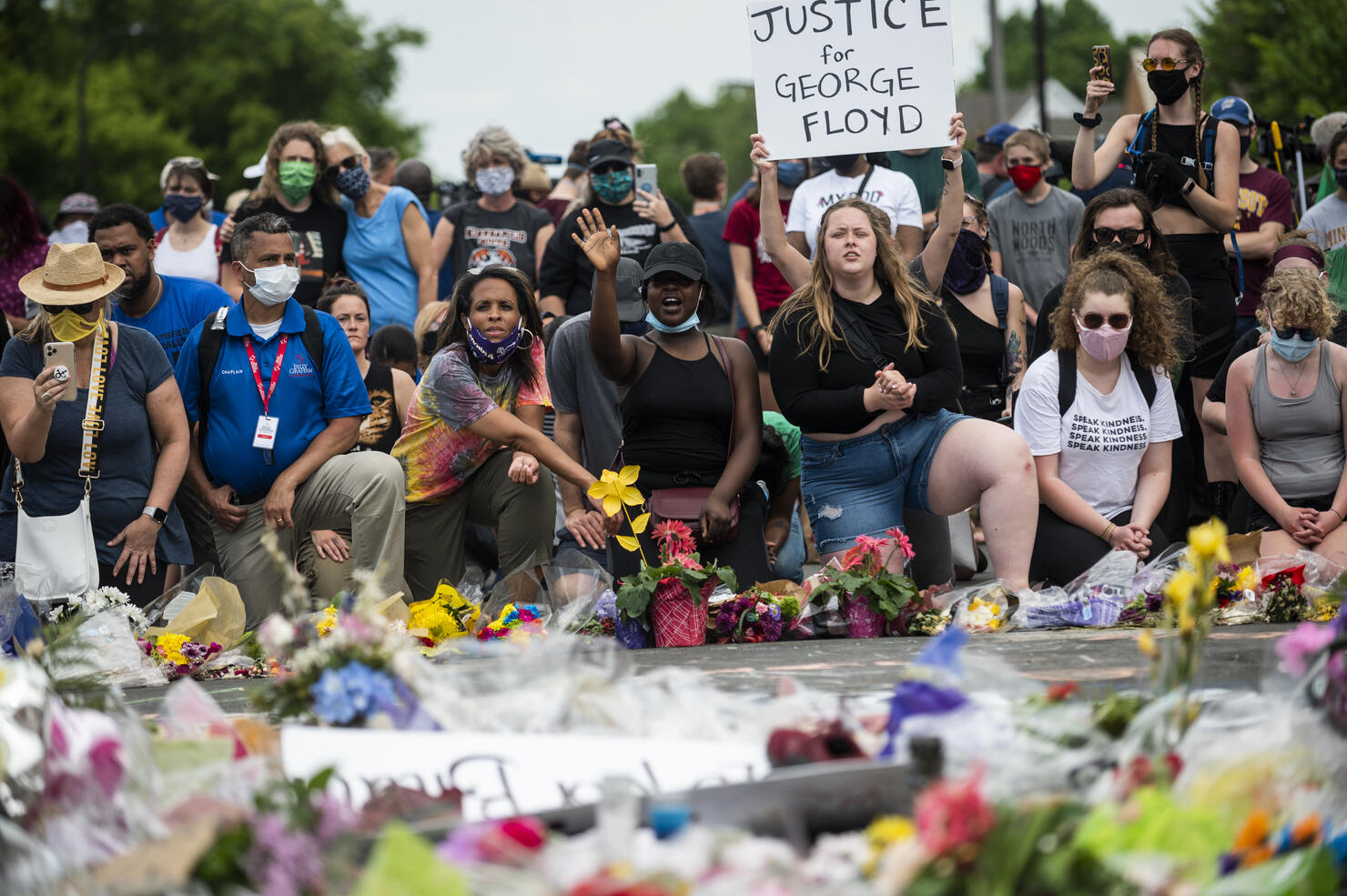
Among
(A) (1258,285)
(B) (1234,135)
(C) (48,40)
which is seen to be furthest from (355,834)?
(C) (48,40)

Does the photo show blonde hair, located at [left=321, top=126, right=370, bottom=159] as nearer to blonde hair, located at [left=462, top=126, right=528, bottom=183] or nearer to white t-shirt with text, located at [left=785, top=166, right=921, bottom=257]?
blonde hair, located at [left=462, top=126, right=528, bottom=183]

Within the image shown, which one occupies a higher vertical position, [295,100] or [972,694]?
[295,100]

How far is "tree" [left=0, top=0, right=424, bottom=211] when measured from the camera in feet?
130

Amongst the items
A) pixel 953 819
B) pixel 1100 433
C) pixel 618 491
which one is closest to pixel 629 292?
pixel 618 491

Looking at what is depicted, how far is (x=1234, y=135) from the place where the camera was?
7062mm

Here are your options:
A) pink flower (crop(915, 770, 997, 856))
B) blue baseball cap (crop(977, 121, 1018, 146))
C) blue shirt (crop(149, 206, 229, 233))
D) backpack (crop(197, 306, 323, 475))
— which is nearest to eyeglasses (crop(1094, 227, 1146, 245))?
backpack (crop(197, 306, 323, 475))

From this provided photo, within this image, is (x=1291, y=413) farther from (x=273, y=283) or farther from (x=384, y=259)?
(x=384, y=259)

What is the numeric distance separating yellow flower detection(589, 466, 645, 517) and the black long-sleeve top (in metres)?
0.79

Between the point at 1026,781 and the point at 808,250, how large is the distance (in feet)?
18.7

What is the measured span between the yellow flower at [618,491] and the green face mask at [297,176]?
3.52m

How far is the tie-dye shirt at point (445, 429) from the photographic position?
254 inches

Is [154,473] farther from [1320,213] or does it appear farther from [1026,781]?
[1320,213]

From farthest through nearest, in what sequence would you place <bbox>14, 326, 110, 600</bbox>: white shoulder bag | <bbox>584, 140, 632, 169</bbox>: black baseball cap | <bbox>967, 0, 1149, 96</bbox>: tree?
<bbox>967, 0, 1149, 96</bbox>: tree, <bbox>584, 140, 632, 169</bbox>: black baseball cap, <bbox>14, 326, 110, 600</bbox>: white shoulder bag

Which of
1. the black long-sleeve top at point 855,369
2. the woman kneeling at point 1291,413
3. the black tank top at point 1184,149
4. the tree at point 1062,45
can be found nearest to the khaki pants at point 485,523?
the black long-sleeve top at point 855,369
